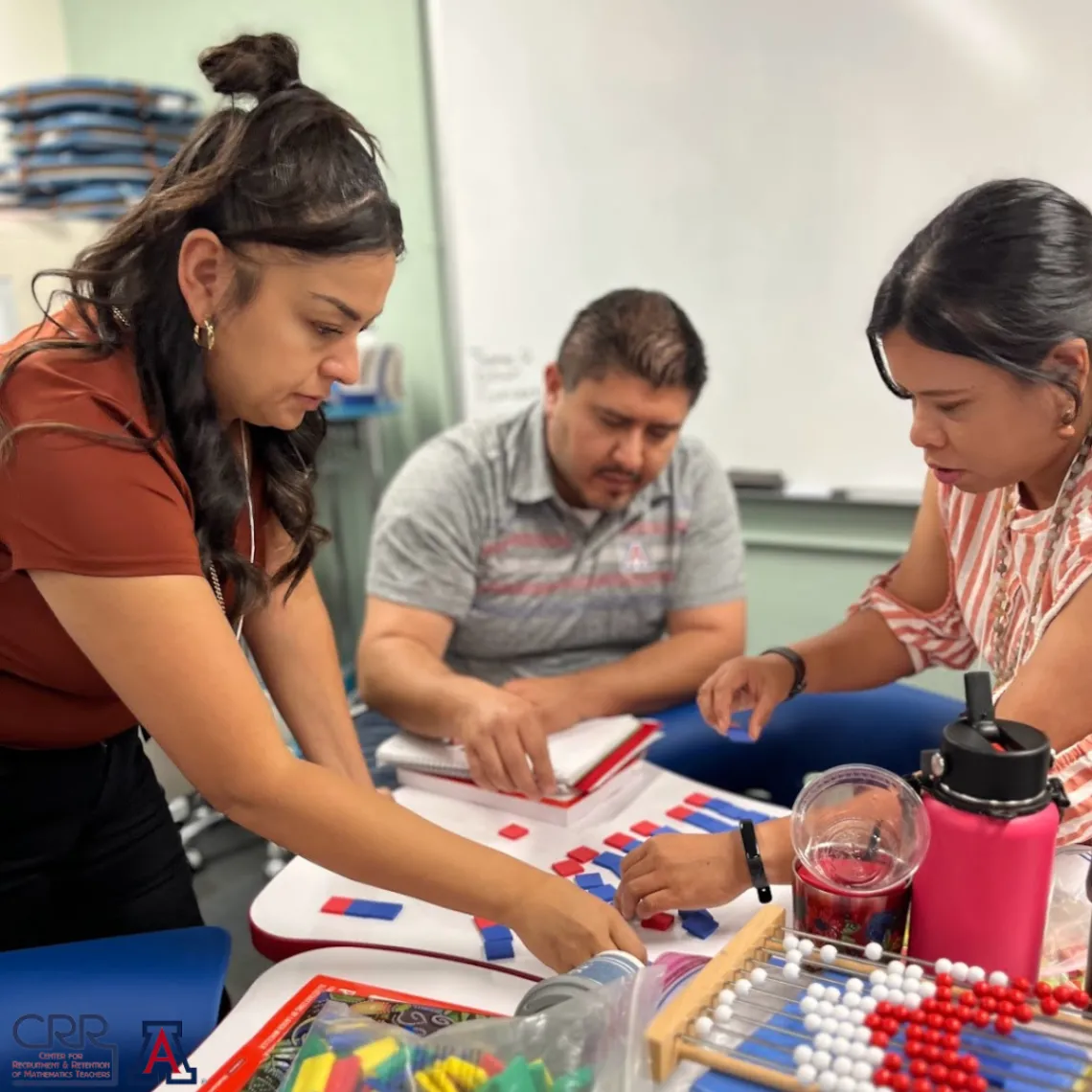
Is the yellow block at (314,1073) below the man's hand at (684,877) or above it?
above

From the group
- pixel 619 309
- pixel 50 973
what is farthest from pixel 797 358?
pixel 50 973

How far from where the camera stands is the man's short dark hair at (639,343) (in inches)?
61.6

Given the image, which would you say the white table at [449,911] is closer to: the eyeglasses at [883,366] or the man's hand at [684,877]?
the man's hand at [684,877]

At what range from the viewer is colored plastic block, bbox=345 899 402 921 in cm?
99

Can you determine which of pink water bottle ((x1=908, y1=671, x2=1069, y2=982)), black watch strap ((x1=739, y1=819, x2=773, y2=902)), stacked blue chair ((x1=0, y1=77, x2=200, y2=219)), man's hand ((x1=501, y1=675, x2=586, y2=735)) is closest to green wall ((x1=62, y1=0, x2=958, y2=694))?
stacked blue chair ((x1=0, y1=77, x2=200, y2=219))

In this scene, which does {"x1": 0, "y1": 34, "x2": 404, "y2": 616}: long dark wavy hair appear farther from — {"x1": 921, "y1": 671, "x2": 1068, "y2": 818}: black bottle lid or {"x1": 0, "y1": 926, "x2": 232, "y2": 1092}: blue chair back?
{"x1": 921, "y1": 671, "x2": 1068, "y2": 818}: black bottle lid

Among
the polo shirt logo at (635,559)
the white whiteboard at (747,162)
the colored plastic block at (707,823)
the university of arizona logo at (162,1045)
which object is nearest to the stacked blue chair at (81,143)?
the white whiteboard at (747,162)

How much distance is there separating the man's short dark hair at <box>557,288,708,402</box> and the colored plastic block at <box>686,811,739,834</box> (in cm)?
70

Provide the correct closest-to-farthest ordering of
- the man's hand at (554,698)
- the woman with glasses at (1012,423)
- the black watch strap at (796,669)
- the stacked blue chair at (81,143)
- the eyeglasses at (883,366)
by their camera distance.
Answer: the woman with glasses at (1012,423), the eyeglasses at (883,366), the black watch strap at (796,669), the man's hand at (554,698), the stacked blue chair at (81,143)

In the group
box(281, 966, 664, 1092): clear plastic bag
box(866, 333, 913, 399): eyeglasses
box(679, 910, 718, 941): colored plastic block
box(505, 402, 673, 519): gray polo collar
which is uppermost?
box(866, 333, 913, 399): eyeglasses

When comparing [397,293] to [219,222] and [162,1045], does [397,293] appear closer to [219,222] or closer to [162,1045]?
[219,222]

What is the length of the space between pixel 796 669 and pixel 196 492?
2.56 feet

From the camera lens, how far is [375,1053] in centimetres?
70

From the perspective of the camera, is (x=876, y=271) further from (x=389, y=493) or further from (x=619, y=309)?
(x=389, y=493)
